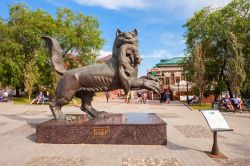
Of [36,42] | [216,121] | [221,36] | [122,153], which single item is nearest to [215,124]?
[216,121]

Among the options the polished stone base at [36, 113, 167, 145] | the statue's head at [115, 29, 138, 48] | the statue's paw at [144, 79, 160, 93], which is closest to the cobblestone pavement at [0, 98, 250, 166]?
the polished stone base at [36, 113, 167, 145]

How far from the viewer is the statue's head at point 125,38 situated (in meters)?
8.49

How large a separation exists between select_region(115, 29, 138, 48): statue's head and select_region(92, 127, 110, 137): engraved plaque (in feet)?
8.32

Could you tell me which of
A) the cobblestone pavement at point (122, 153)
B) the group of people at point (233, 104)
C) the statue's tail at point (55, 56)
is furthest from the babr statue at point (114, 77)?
the group of people at point (233, 104)

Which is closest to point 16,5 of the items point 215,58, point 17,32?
point 17,32

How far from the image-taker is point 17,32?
3238 centimetres

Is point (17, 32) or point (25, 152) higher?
point (17, 32)

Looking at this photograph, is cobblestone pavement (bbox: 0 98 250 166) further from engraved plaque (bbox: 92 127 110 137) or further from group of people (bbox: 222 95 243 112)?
group of people (bbox: 222 95 243 112)

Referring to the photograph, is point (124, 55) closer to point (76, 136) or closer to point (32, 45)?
point (76, 136)

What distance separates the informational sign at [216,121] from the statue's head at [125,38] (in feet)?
9.92

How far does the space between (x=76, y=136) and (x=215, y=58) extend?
1049 inches

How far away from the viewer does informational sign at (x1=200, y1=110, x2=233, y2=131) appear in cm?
668

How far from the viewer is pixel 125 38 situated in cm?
848

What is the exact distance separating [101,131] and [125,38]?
2.78 m
